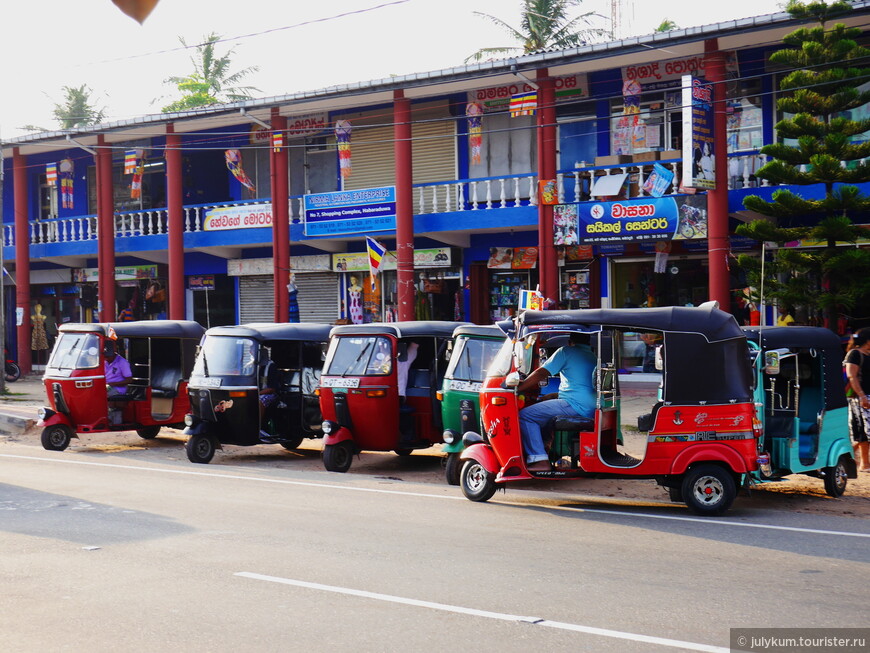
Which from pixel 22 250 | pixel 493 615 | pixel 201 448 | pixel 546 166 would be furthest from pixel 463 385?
pixel 22 250

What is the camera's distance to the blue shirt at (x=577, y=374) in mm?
9906

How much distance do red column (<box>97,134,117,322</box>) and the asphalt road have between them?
18.0m

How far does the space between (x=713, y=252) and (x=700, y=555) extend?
12218mm

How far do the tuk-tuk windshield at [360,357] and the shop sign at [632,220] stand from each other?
344 inches

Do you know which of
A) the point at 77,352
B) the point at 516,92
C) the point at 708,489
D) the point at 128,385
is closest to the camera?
the point at 708,489

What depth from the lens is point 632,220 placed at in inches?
798

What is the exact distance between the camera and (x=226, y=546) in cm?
793

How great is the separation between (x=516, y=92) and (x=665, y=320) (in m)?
14.0

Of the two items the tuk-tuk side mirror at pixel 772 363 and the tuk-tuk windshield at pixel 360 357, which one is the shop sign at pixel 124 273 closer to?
the tuk-tuk windshield at pixel 360 357

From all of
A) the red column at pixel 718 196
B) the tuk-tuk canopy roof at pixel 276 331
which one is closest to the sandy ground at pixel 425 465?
the tuk-tuk canopy roof at pixel 276 331

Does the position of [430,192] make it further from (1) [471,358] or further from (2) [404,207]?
(1) [471,358]

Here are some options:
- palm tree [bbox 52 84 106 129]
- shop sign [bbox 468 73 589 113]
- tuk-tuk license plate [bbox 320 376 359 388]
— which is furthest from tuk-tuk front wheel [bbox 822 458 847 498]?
palm tree [bbox 52 84 106 129]

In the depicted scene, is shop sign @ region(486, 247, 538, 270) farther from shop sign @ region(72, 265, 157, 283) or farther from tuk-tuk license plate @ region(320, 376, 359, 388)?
shop sign @ region(72, 265, 157, 283)

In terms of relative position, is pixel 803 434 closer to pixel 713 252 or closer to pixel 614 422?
pixel 614 422
